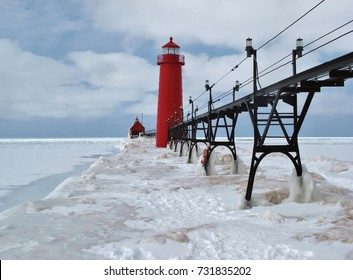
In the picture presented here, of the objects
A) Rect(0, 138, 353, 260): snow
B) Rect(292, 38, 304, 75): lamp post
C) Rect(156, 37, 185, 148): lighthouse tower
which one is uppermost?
Rect(156, 37, 185, 148): lighthouse tower

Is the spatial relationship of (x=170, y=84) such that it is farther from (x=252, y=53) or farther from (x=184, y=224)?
(x=184, y=224)

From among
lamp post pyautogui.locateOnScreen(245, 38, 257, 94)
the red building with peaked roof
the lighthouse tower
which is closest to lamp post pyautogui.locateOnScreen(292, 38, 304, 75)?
lamp post pyautogui.locateOnScreen(245, 38, 257, 94)

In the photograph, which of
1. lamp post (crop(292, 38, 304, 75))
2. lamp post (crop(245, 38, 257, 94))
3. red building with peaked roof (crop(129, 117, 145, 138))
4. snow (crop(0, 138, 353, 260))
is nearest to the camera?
snow (crop(0, 138, 353, 260))

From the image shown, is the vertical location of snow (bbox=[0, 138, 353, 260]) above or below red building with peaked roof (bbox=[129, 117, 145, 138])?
below

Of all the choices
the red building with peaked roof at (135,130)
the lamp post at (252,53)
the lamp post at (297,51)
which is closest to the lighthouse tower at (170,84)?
the lamp post at (252,53)

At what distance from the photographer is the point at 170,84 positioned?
124 feet

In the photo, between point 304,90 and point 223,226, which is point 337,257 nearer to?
point 223,226

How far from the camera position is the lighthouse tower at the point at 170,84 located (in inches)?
1486

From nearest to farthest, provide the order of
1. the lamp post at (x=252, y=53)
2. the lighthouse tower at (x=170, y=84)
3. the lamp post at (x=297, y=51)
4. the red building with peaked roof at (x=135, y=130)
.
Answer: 1. the lamp post at (x=297, y=51)
2. the lamp post at (x=252, y=53)
3. the lighthouse tower at (x=170, y=84)
4. the red building with peaked roof at (x=135, y=130)

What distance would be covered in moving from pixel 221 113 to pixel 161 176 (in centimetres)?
396

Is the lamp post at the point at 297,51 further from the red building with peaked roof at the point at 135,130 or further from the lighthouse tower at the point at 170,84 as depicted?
the red building with peaked roof at the point at 135,130

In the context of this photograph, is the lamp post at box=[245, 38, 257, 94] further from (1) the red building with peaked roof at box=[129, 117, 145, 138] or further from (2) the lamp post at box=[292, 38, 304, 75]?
(1) the red building with peaked roof at box=[129, 117, 145, 138]


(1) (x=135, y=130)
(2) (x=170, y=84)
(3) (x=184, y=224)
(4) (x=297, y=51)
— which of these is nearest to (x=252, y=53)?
(4) (x=297, y=51)

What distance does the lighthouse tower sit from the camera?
37750 mm
